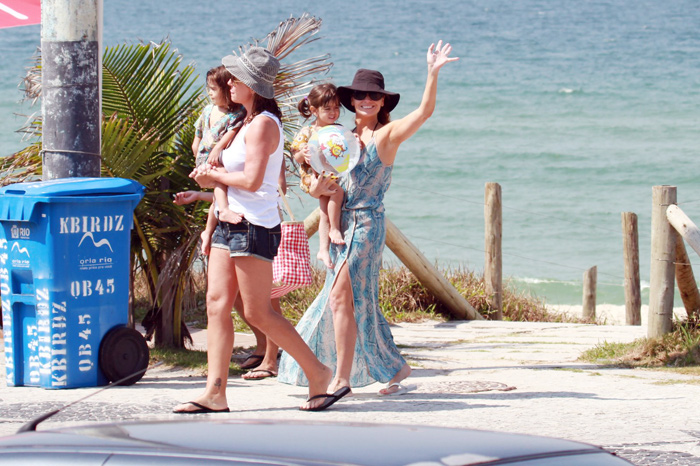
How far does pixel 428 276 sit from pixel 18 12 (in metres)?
4.42

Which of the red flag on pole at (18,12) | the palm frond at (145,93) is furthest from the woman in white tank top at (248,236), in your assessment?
the red flag on pole at (18,12)

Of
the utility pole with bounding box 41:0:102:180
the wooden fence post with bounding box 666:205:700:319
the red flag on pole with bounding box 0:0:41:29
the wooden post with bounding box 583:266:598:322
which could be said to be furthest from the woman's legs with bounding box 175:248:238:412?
the wooden post with bounding box 583:266:598:322

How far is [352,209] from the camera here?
5688mm

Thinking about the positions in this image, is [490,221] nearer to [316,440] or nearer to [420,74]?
[316,440]

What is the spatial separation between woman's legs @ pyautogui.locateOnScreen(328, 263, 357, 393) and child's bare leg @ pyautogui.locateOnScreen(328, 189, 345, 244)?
16cm

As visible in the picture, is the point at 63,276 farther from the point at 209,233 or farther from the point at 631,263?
the point at 631,263

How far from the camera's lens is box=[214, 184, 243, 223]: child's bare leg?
5.05 m

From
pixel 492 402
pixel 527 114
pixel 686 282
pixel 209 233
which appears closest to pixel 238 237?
pixel 209 233

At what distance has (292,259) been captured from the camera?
20.9ft

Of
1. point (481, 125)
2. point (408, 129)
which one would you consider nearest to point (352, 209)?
point (408, 129)

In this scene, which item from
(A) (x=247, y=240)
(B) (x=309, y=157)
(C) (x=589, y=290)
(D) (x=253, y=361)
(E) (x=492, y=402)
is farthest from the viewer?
(C) (x=589, y=290)

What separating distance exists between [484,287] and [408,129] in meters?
5.68

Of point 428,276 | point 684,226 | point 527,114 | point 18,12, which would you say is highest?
point 527,114

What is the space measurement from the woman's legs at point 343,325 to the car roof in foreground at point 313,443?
3098 mm
